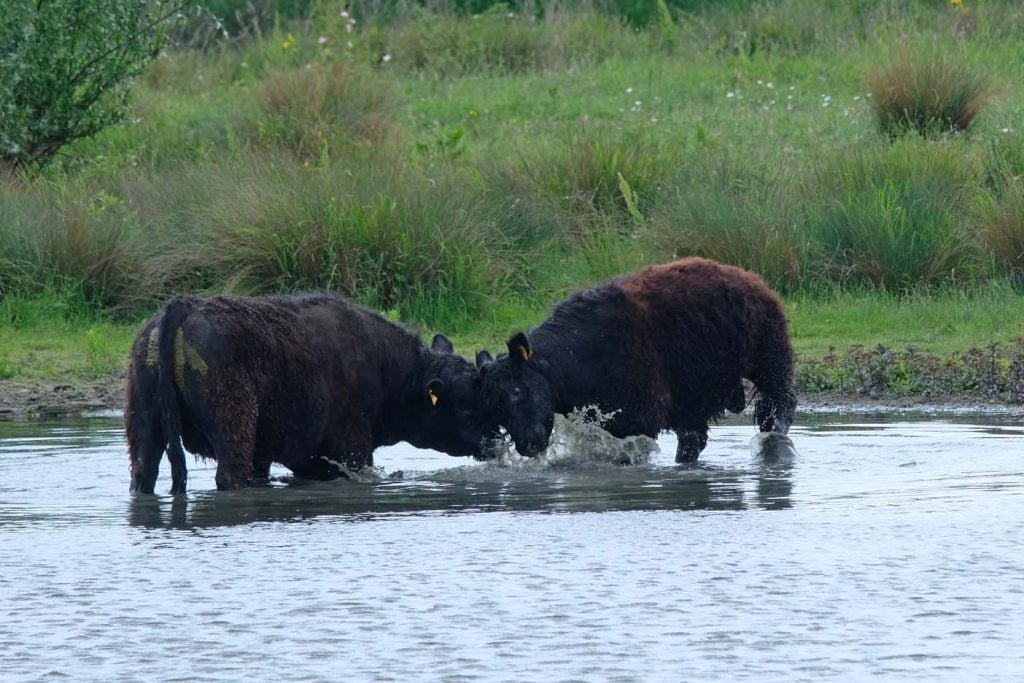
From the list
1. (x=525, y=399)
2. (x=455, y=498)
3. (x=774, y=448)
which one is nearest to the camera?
(x=455, y=498)

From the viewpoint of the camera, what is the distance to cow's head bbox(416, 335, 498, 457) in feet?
34.9

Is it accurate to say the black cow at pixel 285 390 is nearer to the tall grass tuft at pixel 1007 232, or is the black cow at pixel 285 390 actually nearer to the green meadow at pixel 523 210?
the green meadow at pixel 523 210

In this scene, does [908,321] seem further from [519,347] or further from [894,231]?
[519,347]

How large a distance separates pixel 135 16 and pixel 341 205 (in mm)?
4367

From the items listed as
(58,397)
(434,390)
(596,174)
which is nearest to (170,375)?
(434,390)

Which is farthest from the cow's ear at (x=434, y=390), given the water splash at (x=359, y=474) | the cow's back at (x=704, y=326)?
the cow's back at (x=704, y=326)

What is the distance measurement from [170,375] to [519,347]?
2076mm

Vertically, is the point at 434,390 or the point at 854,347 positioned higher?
the point at 854,347

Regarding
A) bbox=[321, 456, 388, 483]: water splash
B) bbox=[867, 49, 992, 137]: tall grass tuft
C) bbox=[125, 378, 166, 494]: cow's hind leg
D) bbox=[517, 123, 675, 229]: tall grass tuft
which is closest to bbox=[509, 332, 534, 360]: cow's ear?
bbox=[321, 456, 388, 483]: water splash

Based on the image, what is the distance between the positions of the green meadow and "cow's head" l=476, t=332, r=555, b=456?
3.64 meters

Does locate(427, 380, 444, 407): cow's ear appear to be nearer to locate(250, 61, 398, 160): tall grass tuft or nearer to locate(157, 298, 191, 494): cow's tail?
locate(157, 298, 191, 494): cow's tail

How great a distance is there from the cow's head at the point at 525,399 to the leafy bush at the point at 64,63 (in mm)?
8889

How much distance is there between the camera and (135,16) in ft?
61.4

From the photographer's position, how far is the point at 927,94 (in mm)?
19312
